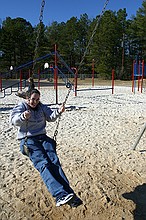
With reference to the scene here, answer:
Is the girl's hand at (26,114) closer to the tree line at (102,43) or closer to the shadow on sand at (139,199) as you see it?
the shadow on sand at (139,199)

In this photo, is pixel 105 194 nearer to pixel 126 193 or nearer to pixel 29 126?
pixel 126 193

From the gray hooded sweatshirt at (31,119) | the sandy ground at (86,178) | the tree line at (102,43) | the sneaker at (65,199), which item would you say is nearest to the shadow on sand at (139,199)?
the sandy ground at (86,178)

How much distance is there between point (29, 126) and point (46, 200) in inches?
33.4

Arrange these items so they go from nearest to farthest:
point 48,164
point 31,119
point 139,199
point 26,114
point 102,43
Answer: point 48,164 → point 26,114 → point 31,119 → point 139,199 → point 102,43

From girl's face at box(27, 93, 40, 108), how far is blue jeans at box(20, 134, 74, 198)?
0.35 metres

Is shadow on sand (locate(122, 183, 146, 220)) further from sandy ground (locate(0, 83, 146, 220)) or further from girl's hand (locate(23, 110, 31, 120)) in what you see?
girl's hand (locate(23, 110, 31, 120))

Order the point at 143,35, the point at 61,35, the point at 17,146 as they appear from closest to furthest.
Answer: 1. the point at 17,146
2. the point at 143,35
3. the point at 61,35

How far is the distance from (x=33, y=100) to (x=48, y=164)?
74 centimetres

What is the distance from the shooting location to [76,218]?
2732 millimetres

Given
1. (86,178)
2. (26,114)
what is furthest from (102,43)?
(26,114)

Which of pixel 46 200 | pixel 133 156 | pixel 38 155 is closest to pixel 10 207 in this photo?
pixel 46 200

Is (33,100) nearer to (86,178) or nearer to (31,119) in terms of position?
(31,119)

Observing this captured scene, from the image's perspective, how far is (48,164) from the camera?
2527 mm

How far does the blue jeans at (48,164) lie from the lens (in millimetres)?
2391
